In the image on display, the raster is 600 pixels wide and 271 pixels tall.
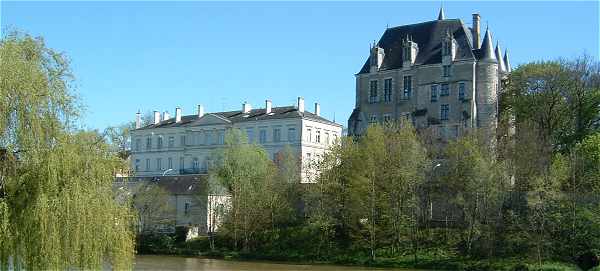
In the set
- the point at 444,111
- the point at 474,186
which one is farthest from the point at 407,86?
the point at 474,186

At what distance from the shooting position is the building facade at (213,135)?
2704 inches

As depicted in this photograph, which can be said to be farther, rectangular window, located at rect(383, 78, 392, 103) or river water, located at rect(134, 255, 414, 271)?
rectangular window, located at rect(383, 78, 392, 103)

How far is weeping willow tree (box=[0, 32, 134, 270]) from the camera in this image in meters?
17.3

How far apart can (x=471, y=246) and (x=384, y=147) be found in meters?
8.86

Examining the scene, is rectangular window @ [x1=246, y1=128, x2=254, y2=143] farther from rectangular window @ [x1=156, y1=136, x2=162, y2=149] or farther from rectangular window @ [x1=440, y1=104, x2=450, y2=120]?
rectangular window @ [x1=440, y1=104, x2=450, y2=120]

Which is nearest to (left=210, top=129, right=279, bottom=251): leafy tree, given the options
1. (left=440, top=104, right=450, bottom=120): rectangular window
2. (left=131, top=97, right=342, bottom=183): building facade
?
(left=131, top=97, right=342, bottom=183): building facade

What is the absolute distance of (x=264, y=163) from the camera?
5494 centimetres

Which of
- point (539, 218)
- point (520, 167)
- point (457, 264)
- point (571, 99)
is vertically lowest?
point (457, 264)

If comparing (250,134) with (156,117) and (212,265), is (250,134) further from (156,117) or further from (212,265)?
(212,265)

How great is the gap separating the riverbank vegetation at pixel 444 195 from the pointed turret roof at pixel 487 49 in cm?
259

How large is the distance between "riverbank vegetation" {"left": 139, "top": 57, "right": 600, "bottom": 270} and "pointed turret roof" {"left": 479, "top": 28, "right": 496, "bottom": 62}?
259 centimetres

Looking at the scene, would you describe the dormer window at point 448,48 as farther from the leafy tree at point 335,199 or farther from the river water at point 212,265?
the river water at point 212,265

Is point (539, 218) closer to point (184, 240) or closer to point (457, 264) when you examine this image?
point (457, 264)

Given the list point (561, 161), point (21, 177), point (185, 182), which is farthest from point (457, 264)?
point (21, 177)
